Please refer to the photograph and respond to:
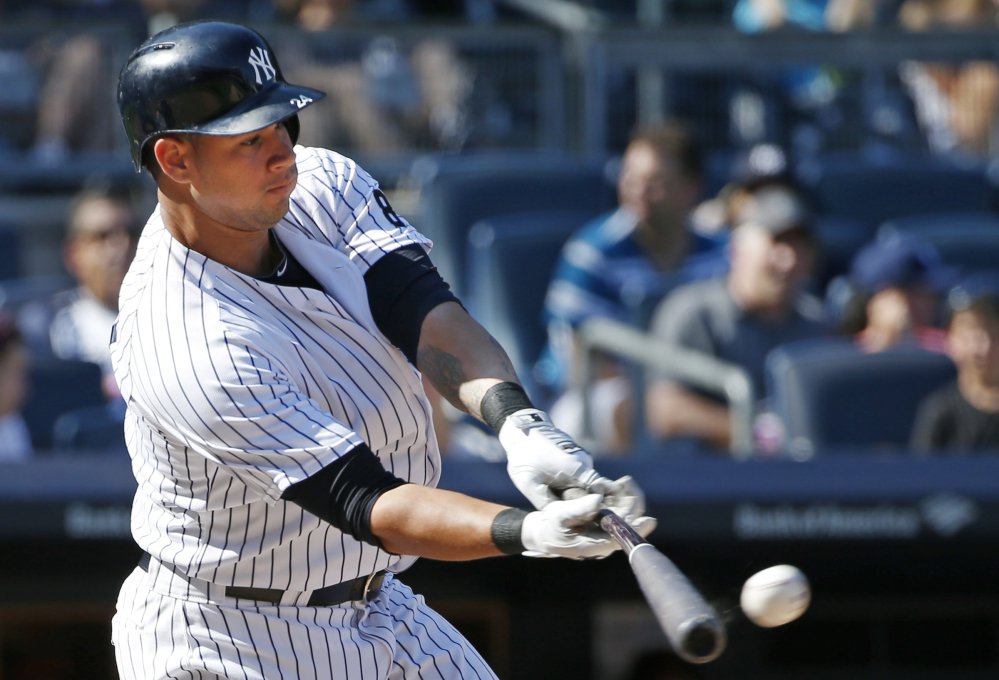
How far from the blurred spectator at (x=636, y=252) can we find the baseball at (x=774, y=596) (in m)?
2.82

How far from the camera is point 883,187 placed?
6027 mm

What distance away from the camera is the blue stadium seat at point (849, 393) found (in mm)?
4480

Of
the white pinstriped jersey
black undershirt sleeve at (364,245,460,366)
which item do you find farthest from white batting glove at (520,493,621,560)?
black undershirt sleeve at (364,245,460,366)

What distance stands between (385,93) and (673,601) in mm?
4497

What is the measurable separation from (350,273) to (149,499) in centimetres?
45

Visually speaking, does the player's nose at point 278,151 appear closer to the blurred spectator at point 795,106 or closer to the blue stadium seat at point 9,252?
the blue stadium seat at point 9,252

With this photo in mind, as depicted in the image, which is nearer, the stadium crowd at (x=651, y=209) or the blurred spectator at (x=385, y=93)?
the stadium crowd at (x=651, y=209)

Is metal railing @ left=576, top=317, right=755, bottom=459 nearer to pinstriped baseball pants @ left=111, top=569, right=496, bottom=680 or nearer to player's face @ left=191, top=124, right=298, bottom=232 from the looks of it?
pinstriped baseball pants @ left=111, top=569, right=496, bottom=680

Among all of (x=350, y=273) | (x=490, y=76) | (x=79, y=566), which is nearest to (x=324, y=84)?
(x=490, y=76)

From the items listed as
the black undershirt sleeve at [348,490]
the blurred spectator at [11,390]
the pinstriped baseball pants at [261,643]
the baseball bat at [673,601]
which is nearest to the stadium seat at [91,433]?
the blurred spectator at [11,390]

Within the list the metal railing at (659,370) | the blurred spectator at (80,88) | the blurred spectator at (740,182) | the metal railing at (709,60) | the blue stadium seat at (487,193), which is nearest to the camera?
the metal railing at (659,370)

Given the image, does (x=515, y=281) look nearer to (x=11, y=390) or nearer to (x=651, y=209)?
(x=651, y=209)

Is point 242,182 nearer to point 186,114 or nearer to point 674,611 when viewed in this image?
point 186,114

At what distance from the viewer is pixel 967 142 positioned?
665cm
